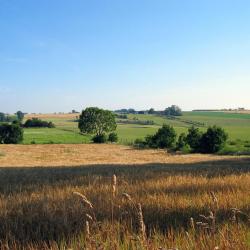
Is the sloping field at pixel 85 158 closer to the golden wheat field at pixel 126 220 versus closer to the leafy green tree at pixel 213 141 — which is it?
the leafy green tree at pixel 213 141

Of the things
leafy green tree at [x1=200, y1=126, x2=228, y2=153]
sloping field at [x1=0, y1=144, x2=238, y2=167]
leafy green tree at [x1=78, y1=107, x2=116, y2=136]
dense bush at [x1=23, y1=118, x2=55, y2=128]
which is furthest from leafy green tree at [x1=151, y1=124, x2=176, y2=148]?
dense bush at [x1=23, y1=118, x2=55, y2=128]

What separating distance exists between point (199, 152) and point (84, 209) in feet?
232

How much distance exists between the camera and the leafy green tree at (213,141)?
7306 cm

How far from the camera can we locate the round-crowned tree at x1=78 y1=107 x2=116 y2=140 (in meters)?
125

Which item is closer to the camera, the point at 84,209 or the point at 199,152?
the point at 84,209

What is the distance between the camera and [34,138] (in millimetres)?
106188

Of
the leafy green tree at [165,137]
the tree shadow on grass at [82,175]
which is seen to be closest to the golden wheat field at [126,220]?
the tree shadow on grass at [82,175]

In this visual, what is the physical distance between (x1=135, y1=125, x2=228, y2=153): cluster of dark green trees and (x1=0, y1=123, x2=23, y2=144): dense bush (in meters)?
26.6

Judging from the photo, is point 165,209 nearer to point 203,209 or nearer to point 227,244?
point 203,209

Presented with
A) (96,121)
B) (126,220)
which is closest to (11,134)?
(96,121)

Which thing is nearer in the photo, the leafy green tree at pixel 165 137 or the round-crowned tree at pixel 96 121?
the leafy green tree at pixel 165 137

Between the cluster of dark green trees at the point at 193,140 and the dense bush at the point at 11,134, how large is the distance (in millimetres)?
26649

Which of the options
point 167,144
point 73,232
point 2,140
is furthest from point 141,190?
point 2,140

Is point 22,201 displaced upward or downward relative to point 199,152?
upward
